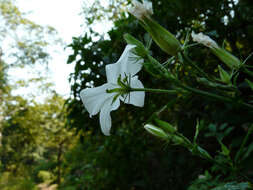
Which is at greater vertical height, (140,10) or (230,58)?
(140,10)

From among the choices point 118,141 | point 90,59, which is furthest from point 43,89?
point 90,59

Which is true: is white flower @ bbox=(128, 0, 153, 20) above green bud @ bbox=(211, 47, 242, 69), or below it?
above

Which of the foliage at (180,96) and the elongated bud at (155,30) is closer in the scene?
the elongated bud at (155,30)

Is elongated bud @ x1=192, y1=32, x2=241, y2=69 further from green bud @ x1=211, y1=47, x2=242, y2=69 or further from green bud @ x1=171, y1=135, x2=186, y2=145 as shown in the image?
green bud @ x1=171, y1=135, x2=186, y2=145

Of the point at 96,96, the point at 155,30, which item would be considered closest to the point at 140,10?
the point at 155,30

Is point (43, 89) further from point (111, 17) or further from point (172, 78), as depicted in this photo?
point (172, 78)

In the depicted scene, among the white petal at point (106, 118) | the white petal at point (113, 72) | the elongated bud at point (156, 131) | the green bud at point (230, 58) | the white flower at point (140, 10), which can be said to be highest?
the white flower at point (140, 10)

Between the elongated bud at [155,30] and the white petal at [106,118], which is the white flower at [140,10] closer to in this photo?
the elongated bud at [155,30]

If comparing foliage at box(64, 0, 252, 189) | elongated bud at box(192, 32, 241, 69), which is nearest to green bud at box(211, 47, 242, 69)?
elongated bud at box(192, 32, 241, 69)

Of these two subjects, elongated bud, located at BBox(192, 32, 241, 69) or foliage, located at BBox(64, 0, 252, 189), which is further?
foliage, located at BBox(64, 0, 252, 189)

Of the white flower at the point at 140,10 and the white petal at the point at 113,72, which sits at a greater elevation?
the white flower at the point at 140,10

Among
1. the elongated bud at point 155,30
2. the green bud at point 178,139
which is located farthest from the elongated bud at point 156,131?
the elongated bud at point 155,30

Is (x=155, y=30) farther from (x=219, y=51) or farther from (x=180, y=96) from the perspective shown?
(x=180, y=96)
